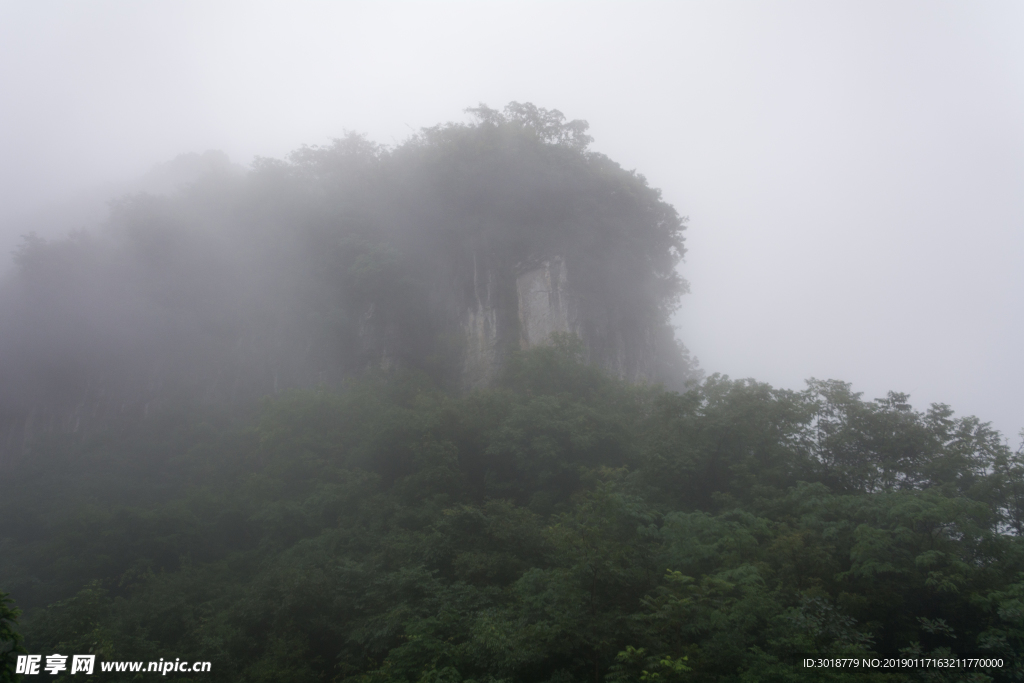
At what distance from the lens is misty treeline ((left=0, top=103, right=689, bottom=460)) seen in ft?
101

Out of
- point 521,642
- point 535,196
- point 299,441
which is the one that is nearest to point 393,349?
point 299,441

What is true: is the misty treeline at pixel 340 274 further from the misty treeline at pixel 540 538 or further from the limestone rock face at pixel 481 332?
the misty treeline at pixel 540 538

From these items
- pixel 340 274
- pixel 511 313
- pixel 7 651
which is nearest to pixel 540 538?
pixel 7 651

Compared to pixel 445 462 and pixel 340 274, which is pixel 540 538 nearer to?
pixel 445 462

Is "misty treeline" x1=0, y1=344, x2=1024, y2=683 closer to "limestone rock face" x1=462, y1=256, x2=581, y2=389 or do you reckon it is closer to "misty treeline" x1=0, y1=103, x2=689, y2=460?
"limestone rock face" x1=462, y1=256, x2=581, y2=389

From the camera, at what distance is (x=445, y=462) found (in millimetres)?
19812

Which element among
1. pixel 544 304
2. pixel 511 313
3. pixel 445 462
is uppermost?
pixel 544 304

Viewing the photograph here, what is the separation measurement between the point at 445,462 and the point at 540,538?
19.8ft

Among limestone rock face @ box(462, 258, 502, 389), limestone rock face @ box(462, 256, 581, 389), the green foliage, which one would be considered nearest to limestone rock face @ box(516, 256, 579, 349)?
limestone rock face @ box(462, 256, 581, 389)

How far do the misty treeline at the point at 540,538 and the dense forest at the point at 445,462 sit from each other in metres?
0.08

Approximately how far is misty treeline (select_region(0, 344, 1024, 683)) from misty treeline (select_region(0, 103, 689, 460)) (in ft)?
16.0

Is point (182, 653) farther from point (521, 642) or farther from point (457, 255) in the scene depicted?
point (457, 255)

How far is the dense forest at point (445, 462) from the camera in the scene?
415 inches

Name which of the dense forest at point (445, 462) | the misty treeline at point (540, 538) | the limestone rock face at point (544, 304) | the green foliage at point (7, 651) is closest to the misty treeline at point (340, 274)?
the dense forest at point (445, 462)
